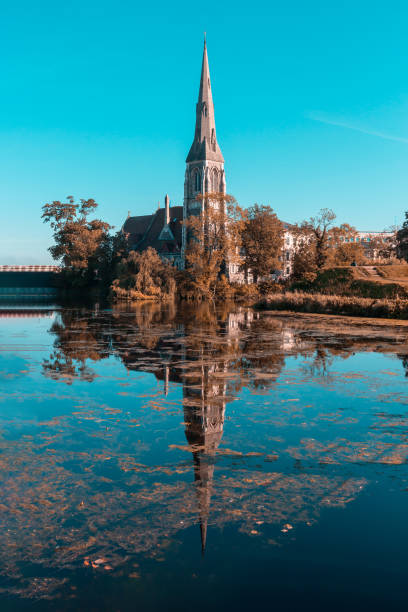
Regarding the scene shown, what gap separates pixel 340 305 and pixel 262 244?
140 ft

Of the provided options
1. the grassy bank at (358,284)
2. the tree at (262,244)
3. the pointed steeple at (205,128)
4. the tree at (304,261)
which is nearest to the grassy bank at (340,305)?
the grassy bank at (358,284)

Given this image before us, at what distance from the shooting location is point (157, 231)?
102m

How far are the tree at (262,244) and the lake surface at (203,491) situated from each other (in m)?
60.5

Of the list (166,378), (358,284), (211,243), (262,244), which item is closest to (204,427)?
(166,378)

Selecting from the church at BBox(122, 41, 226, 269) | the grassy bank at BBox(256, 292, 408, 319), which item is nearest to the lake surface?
the grassy bank at BBox(256, 292, 408, 319)

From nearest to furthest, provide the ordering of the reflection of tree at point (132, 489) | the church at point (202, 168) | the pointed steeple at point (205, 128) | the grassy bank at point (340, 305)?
the reflection of tree at point (132, 489) → the grassy bank at point (340, 305) → the church at point (202, 168) → the pointed steeple at point (205, 128)

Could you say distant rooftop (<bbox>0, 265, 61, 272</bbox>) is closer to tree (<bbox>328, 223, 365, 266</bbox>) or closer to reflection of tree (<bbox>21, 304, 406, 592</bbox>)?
tree (<bbox>328, 223, 365, 266</bbox>)

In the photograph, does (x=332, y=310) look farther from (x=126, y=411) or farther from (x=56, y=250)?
(x=56, y=250)

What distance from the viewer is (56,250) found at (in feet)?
249

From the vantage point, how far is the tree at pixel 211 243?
5581 cm

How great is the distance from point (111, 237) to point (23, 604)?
75.1m

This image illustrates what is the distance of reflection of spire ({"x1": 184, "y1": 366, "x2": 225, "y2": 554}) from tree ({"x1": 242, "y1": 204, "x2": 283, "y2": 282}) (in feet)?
200

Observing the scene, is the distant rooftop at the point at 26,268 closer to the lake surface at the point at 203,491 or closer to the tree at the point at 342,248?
the tree at the point at 342,248

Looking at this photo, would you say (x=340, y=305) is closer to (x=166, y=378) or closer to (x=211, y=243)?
(x=166, y=378)
